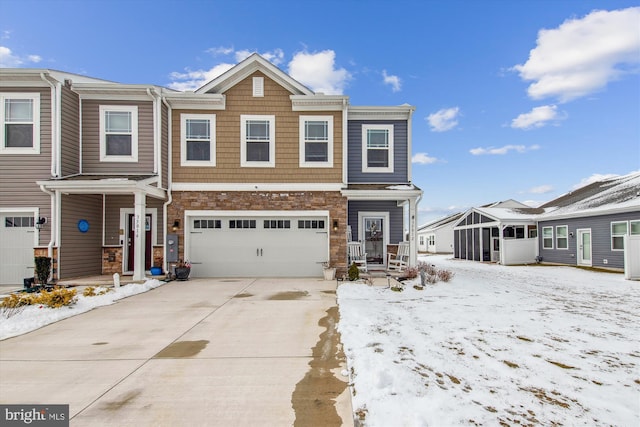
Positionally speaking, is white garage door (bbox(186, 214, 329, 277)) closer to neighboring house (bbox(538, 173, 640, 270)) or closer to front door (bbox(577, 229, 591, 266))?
neighboring house (bbox(538, 173, 640, 270))

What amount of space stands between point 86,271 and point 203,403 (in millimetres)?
10096

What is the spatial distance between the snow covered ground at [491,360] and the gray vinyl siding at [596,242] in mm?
8388

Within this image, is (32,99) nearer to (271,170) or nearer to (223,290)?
(271,170)

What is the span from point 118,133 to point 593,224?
20119mm

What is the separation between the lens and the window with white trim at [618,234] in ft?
45.9

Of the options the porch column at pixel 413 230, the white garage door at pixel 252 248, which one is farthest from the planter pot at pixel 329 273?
the porch column at pixel 413 230

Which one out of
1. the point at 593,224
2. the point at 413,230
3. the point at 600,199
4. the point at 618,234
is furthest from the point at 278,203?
the point at 600,199

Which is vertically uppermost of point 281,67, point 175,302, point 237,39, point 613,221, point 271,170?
point 237,39

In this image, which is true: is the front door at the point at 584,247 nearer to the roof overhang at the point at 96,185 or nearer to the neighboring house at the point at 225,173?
the neighboring house at the point at 225,173

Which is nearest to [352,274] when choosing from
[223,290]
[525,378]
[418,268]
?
[418,268]

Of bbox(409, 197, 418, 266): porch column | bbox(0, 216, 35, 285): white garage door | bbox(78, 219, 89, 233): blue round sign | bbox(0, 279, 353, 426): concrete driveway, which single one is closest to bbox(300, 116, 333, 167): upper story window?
bbox(409, 197, 418, 266): porch column

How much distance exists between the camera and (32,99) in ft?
33.5

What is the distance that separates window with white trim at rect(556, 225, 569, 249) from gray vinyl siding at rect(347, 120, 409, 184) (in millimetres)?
10832

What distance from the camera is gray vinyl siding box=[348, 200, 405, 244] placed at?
1262 centimetres
